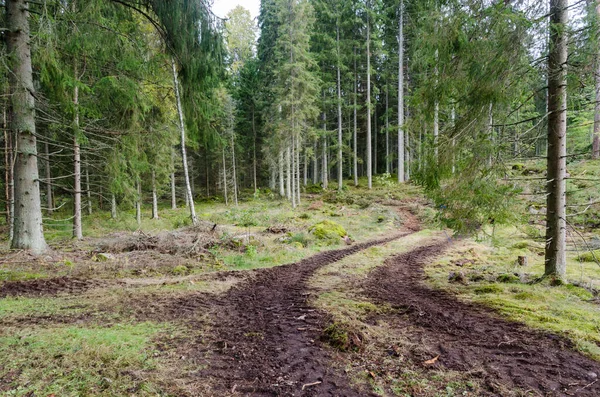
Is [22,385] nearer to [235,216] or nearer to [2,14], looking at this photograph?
[2,14]

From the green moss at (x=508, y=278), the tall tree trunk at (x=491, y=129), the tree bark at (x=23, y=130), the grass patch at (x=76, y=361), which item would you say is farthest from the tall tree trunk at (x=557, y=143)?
the tree bark at (x=23, y=130)

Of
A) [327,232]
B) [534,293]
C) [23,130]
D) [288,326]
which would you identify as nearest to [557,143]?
[534,293]

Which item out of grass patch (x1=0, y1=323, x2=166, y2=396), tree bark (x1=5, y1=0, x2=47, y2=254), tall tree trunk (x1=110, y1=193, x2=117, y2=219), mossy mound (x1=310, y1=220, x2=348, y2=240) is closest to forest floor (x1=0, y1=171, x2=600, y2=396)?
grass patch (x1=0, y1=323, x2=166, y2=396)

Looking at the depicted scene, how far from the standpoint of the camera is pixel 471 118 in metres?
5.50

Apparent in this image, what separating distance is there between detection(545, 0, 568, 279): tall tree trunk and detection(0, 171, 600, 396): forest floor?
704mm

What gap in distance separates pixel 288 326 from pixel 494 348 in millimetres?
2546

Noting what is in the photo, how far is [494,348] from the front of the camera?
138 inches

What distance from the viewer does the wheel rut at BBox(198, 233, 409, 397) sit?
2762mm

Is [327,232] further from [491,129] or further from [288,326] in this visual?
[288,326]

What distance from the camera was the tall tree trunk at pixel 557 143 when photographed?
527 cm

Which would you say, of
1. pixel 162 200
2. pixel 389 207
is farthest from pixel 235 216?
pixel 162 200

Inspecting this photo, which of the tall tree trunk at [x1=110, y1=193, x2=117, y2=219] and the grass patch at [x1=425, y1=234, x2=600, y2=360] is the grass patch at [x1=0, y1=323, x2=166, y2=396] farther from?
the tall tree trunk at [x1=110, y1=193, x2=117, y2=219]

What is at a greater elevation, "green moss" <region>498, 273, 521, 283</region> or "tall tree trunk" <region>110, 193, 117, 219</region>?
"tall tree trunk" <region>110, 193, 117, 219</region>

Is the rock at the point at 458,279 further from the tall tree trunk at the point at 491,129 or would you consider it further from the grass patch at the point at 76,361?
the grass patch at the point at 76,361
